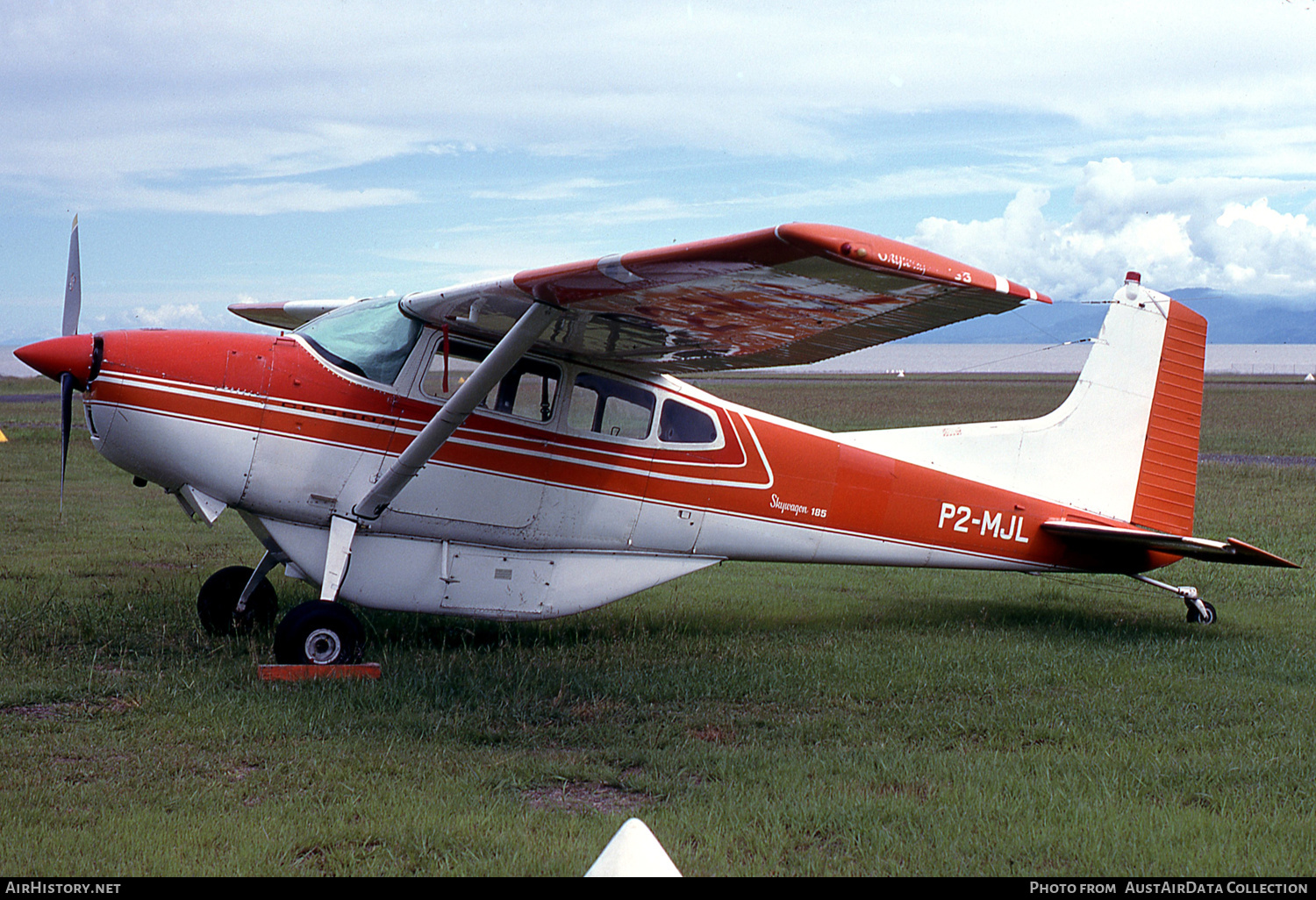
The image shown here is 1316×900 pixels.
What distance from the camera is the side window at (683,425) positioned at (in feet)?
26.4

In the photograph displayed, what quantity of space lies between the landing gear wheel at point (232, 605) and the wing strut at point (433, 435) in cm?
126

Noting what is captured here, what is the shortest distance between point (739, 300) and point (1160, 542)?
479 cm

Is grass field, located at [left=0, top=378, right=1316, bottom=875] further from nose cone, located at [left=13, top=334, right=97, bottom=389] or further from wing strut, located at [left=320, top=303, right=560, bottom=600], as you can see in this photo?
nose cone, located at [left=13, top=334, right=97, bottom=389]

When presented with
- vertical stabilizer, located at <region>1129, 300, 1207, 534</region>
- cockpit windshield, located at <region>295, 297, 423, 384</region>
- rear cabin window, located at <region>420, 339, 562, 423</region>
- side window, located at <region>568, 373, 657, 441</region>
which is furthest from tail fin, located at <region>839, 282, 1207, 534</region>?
cockpit windshield, located at <region>295, 297, 423, 384</region>

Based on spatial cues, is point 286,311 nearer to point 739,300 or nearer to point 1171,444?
point 739,300

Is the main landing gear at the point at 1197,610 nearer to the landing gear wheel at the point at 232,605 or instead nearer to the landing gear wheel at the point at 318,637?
the landing gear wheel at the point at 318,637

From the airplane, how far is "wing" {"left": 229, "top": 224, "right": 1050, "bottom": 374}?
0.08 ft

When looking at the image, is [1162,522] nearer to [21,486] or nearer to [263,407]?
[263,407]

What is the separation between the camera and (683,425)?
8.09 m

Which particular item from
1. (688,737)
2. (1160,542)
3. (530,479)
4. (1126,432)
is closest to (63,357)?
(530,479)

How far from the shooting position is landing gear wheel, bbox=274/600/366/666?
6.50 metres

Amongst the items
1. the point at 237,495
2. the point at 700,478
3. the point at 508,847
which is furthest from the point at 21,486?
the point at 508,847

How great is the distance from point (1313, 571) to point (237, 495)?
1012 cm

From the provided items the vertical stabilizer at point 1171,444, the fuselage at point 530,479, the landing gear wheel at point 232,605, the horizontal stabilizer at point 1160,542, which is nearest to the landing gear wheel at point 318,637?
the fuselage at point 530,479
